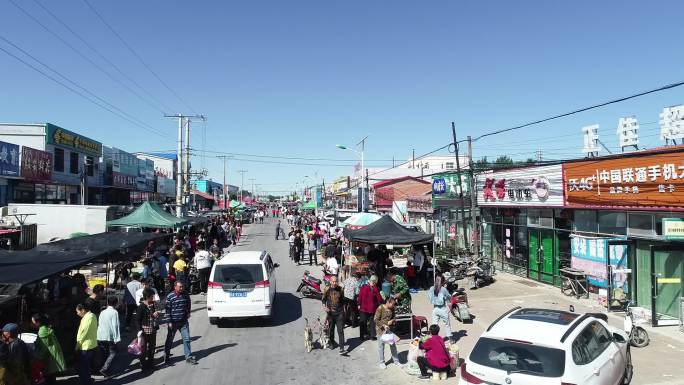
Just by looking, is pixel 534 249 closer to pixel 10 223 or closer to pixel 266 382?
pixel 266 382

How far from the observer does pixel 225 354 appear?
34.2ft

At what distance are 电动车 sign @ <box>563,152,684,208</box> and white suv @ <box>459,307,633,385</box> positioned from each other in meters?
8.27

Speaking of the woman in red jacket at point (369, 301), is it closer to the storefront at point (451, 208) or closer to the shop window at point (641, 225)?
the shop window at point (641, 225)

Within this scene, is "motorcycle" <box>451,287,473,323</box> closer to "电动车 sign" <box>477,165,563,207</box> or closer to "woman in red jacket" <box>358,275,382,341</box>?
"woman in red jacket" <box>358,275,382,341</box>

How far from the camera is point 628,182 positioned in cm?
1495

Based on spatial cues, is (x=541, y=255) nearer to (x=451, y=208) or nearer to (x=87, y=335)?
(x=451, y=208)

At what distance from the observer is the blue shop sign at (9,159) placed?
24.7 metres

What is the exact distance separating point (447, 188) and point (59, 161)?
26043mm

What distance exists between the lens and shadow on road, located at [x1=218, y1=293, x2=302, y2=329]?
1298 centimetres

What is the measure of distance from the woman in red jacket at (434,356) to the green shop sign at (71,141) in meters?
30.2

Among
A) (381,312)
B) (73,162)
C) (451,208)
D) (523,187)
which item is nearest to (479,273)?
(523,187)

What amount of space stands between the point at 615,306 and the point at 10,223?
26.8 m

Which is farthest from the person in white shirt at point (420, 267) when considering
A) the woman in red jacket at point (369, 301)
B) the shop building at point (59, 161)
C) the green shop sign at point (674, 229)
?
the shop building at point (59, 161)

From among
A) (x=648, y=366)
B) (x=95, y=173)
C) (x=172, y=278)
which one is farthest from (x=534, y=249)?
(x=95, y=173)
